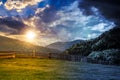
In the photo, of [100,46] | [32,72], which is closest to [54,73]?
[32,72]

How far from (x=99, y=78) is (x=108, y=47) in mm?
74360

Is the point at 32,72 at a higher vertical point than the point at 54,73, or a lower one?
higher

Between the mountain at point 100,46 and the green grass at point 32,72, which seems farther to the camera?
the mountain at point 100,46

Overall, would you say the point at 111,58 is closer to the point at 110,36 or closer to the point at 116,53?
the point at 116,53

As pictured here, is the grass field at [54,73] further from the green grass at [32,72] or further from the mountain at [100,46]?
the mountain at [100,46]

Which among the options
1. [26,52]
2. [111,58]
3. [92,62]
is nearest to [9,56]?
[26,52]

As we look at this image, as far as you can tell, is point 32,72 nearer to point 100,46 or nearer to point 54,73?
point 54,73

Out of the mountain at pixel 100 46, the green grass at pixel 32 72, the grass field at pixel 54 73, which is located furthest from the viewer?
the mountain at pixel 100 46

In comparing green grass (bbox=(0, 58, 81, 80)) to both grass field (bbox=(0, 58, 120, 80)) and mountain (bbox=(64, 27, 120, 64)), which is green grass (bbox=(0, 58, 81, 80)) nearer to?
grass field (bbox=(0, 58, 120, 80))

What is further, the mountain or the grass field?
the mountain

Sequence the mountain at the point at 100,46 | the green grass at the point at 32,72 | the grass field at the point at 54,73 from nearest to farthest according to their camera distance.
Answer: the green grass at the point at 32,72 → the grass field at the point at 54,73 → the mountain at the point at 100,46

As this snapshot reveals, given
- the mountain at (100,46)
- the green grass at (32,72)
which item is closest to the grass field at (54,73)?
the green grass at (32,72)

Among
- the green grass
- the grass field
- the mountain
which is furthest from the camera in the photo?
the mountain

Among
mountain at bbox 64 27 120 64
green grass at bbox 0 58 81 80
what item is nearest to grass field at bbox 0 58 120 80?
green grass at bbox 0 58 81 80
